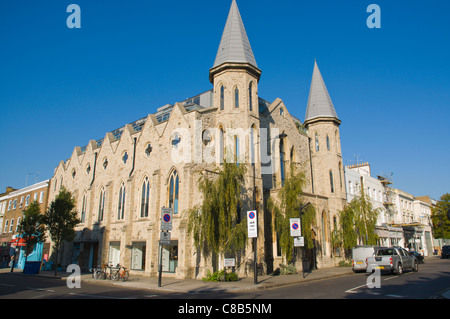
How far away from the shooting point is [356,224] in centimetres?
3038

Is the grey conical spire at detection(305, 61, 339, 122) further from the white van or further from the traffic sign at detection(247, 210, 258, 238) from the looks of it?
the traffic sign at detection(247, 210, 258, 238)

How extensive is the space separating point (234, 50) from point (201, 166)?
33.7 feet

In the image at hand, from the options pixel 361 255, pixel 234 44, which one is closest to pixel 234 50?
pixel 234 44

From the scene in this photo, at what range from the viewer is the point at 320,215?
2970cm

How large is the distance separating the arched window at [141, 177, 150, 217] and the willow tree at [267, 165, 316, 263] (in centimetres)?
1023

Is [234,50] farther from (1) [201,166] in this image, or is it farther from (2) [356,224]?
(2) [356,224]

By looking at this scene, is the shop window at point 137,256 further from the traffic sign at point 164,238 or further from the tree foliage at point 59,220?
the traffic sign at point 164,238

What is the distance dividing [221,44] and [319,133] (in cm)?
1433

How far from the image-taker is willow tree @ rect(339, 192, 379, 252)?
97.5 ft

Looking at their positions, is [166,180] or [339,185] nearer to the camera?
[166,180]

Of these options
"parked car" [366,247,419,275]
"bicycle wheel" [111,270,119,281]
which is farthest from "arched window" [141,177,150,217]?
"parked car" [366,247,419,275]

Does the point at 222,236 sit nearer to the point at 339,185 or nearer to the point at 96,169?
the point at 339,185

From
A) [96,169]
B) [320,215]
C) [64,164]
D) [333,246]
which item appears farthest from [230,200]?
[64,164]

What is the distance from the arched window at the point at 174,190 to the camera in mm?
24500
